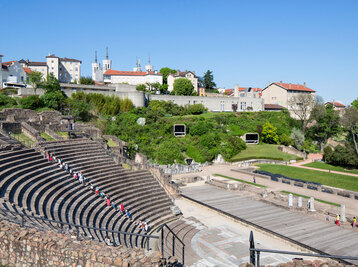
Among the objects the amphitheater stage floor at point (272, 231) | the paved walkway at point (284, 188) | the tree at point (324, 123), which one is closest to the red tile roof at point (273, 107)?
the tree at point (324, 123)

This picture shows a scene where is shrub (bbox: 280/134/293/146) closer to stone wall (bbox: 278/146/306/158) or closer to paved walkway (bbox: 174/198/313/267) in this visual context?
stone wall (bbox: 278/146/306/158)

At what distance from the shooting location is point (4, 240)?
9602mm

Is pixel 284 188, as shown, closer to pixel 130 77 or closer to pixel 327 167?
pixel 327 167

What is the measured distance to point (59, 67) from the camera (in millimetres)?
96812

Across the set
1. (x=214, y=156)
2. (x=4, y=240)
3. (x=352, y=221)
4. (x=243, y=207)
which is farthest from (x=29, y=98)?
(x=352, y=221)

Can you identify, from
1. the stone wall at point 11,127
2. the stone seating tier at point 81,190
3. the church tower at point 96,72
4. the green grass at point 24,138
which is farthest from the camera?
the church tower at point 96,72

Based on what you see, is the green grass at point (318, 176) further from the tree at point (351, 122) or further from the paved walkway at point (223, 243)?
the paved walkway at point (223, 243)

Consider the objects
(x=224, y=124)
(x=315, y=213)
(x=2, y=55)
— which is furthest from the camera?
(x=2, y=55)

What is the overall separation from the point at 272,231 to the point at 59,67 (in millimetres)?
93540

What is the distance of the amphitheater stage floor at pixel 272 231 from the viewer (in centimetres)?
1759

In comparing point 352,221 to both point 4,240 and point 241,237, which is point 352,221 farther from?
point 4,240

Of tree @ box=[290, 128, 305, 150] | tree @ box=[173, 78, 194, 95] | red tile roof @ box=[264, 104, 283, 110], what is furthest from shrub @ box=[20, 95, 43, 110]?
red tile roof @ box=[264, 104, 283, 110]

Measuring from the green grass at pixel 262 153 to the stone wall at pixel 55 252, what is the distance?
38171 millimetres

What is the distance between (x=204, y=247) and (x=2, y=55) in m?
67.6
